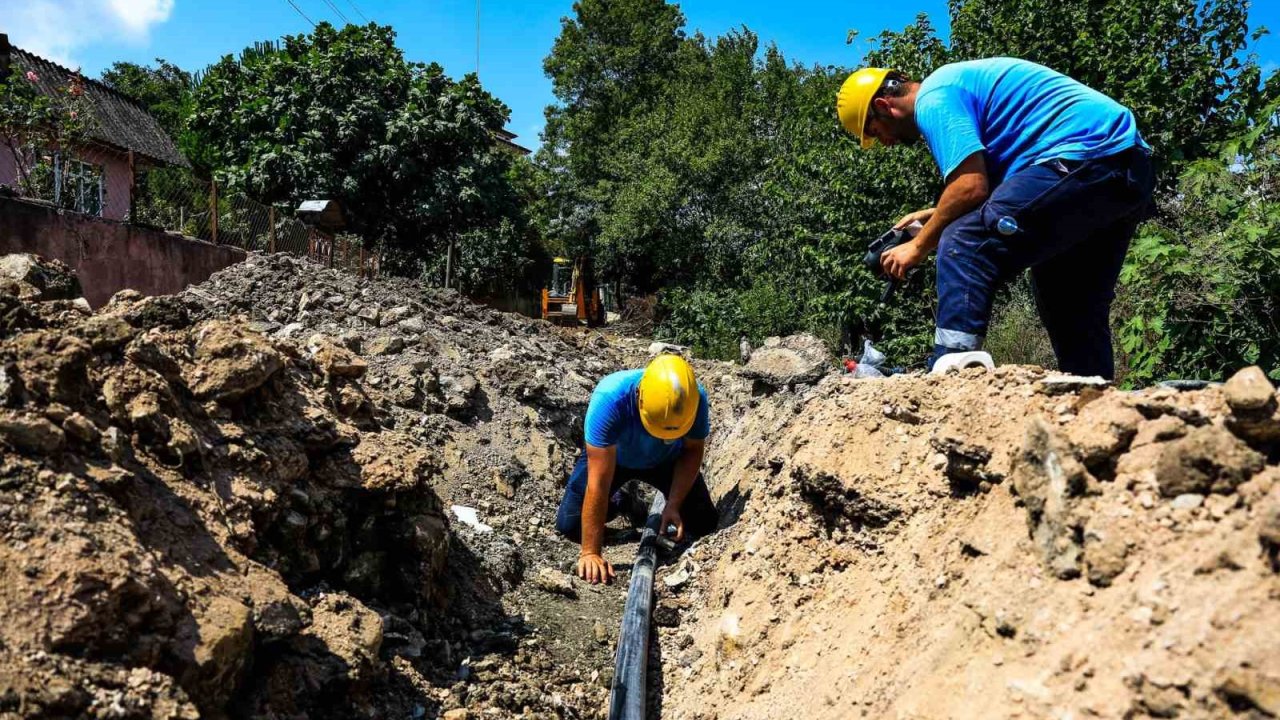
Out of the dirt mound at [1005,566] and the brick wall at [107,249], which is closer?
the dirt mound at [1005,566]

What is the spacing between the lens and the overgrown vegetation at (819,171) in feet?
19.1

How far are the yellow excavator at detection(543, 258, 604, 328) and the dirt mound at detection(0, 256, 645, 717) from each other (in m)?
20.2

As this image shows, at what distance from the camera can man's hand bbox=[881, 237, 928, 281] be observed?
11.1 ft

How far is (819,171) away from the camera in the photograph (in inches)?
474

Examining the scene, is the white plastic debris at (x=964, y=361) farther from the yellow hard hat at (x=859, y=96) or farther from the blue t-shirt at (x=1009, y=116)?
the yellow hard hat at (x=859, y=96)

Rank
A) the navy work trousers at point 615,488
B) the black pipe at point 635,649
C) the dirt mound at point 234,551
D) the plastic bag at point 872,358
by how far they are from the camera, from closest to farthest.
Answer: the dirt mound at point 234,551, the black pipe at point 635,649, the plastic bag at point 872,358, the navy work trousers at point 615,488

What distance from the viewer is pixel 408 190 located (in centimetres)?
1919

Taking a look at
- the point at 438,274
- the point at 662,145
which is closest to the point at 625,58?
the point at 662,145

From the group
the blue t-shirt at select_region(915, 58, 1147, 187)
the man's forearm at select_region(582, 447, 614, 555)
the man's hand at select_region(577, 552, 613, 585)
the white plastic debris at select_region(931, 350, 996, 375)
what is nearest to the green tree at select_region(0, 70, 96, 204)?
the man's forearm at select_region(582, 447, 614, 555)

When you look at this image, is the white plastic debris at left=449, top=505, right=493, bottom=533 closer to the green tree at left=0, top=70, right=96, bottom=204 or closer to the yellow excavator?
the green tree at left=0, top=70, right=96, bottom=204

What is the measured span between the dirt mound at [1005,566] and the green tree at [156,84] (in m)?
36.3

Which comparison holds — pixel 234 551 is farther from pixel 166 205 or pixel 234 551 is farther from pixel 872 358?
pixel 166 205

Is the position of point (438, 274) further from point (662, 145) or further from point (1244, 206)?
point (1244, 206)

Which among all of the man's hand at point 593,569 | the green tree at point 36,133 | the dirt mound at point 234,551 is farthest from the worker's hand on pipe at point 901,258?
the green tree at point 36,133
